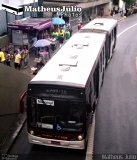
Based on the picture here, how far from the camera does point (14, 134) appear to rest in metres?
15.9

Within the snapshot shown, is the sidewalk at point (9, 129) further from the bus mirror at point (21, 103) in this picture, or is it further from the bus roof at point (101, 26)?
the bus roof at point (101, 26)

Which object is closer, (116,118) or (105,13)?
(116,118)

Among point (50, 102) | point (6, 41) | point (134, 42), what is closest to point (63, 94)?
point (50, 102)

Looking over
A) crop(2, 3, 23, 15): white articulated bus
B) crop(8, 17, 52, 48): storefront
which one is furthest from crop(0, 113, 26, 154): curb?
crop(2, 3, 23, 15): white articulated bus

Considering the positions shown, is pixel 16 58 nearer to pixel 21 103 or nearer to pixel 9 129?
pixel 21 103

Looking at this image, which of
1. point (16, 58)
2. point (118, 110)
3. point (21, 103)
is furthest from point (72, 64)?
point (16, 58)

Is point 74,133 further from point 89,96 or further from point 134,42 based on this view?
point 134,42

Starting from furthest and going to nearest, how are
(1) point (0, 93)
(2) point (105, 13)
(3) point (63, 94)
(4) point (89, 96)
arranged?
(2) point (105, 13)
(1) point (0, 93)
(4) point (89, 96)
(3) point (63, 94)

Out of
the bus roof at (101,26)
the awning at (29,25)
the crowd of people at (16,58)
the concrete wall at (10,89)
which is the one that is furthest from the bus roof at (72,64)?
the awning at (29,25)

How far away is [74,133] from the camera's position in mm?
13648

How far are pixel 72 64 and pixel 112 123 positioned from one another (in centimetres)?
364

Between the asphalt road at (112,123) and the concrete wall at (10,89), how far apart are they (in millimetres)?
1303

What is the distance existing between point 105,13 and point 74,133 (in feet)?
143

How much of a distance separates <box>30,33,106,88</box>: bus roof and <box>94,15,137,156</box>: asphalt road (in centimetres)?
285
